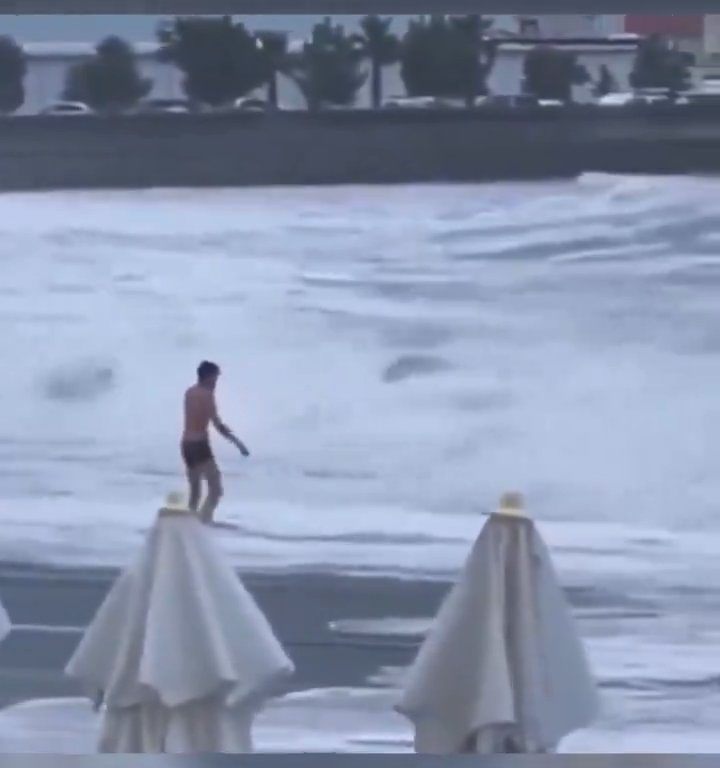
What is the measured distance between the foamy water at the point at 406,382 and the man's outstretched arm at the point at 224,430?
0.06 ft

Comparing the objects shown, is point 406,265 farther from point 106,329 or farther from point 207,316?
point 106,329

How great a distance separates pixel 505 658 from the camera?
269 cm

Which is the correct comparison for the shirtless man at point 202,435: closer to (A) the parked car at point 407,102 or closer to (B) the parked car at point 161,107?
(B) the parked car at point 161,107

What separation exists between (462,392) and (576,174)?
17.1 inches

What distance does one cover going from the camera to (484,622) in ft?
8.87

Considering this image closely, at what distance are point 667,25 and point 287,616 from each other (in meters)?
1.24

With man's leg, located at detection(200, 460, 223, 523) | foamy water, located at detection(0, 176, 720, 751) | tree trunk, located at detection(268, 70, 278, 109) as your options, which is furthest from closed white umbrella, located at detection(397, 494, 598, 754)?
tree trunk, located at detection(268, 70, 278, 109)

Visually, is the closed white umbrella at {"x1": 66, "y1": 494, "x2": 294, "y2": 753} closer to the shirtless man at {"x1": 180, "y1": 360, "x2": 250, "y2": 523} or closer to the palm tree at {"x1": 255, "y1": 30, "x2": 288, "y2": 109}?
the shirtless man at {"x1": 180, "y1": 360, "x2": 250, "y2": 523}

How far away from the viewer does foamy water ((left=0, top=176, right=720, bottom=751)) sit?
Answer: 276 centimetres

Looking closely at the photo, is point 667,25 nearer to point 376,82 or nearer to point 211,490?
point 376,82

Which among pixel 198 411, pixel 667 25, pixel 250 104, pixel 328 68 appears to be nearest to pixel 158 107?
pixel 250 104

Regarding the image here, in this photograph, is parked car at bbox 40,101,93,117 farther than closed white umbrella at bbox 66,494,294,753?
Yes

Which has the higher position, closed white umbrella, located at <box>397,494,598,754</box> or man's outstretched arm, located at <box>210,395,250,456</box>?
man's outstretched arm, located at <box>210,395,250,456</box>

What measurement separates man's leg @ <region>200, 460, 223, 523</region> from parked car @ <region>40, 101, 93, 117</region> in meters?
0.67
